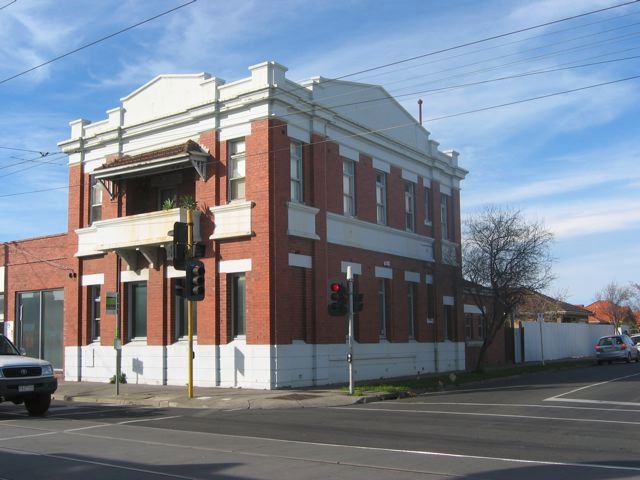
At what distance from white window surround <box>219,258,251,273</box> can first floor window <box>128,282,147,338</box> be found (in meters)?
4.09

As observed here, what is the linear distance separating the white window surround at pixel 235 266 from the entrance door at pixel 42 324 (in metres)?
9.91

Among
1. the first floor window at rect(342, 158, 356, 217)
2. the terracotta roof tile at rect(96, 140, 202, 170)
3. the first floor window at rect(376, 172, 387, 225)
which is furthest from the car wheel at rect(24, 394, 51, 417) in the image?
the first floor window at rect(376, 172, 387, 225)

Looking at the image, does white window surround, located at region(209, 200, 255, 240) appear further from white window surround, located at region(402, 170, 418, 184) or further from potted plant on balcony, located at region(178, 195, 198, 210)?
white window surround, located at region(402, 170, 418, 184)

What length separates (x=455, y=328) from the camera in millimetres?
31797

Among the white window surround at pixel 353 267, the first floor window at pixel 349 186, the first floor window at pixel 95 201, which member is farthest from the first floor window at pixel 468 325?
the first floor window at pixel 95 201

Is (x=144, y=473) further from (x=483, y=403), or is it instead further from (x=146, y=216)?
(x=146, y=216)

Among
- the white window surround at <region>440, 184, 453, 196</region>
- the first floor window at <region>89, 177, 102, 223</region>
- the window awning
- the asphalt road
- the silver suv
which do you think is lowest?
the asphalt road

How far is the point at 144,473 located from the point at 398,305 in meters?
19.7

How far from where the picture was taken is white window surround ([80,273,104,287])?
1017 inches

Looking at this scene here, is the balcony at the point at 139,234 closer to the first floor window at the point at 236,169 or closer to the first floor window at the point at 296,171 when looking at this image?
the first floor window at the point at 236,169

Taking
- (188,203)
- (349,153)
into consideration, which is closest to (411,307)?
(349,153)

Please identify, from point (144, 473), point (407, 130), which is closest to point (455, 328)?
point (407, 130)

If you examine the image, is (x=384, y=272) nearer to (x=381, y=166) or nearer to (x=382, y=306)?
(x=382, y=306)

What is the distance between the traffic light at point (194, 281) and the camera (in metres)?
18.7
